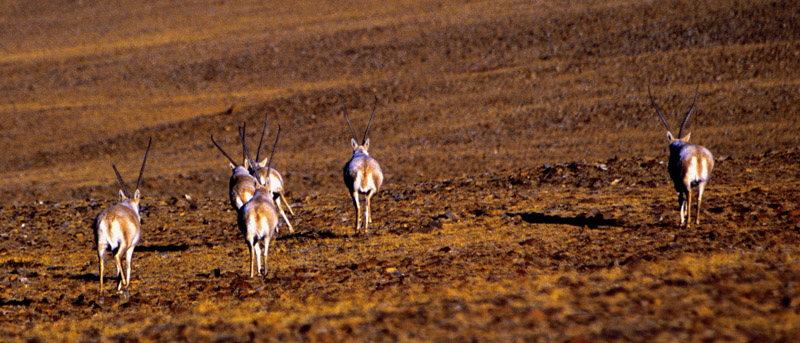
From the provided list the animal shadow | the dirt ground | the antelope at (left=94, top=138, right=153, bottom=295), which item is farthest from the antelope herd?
the animal shadow

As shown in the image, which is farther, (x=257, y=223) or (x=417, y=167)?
(x=417, y=167)

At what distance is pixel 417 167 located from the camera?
31.2 meters

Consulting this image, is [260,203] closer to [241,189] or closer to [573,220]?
[241,189]

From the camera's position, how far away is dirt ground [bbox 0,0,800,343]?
10.5 metres

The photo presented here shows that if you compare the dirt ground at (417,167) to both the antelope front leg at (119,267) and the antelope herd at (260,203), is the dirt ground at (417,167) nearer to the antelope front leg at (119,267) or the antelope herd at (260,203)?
the antelope front leg at (119,267)

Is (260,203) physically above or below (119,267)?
above

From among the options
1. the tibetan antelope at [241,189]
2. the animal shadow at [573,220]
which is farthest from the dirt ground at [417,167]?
the tibetan antelope at [241,189]

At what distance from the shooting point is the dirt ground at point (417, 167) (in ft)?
34.4

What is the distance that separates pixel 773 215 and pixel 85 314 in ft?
42.4

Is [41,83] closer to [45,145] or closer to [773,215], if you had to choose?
[45,145]

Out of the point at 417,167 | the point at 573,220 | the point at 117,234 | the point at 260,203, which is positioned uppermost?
the point at 417,167

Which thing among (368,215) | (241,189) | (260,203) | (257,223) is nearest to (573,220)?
(368,215)

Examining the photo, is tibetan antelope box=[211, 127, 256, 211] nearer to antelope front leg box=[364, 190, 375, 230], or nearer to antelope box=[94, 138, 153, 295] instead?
antelope front leg box=[364, 190, 375, 230]

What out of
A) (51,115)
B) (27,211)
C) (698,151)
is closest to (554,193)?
(698,151)
